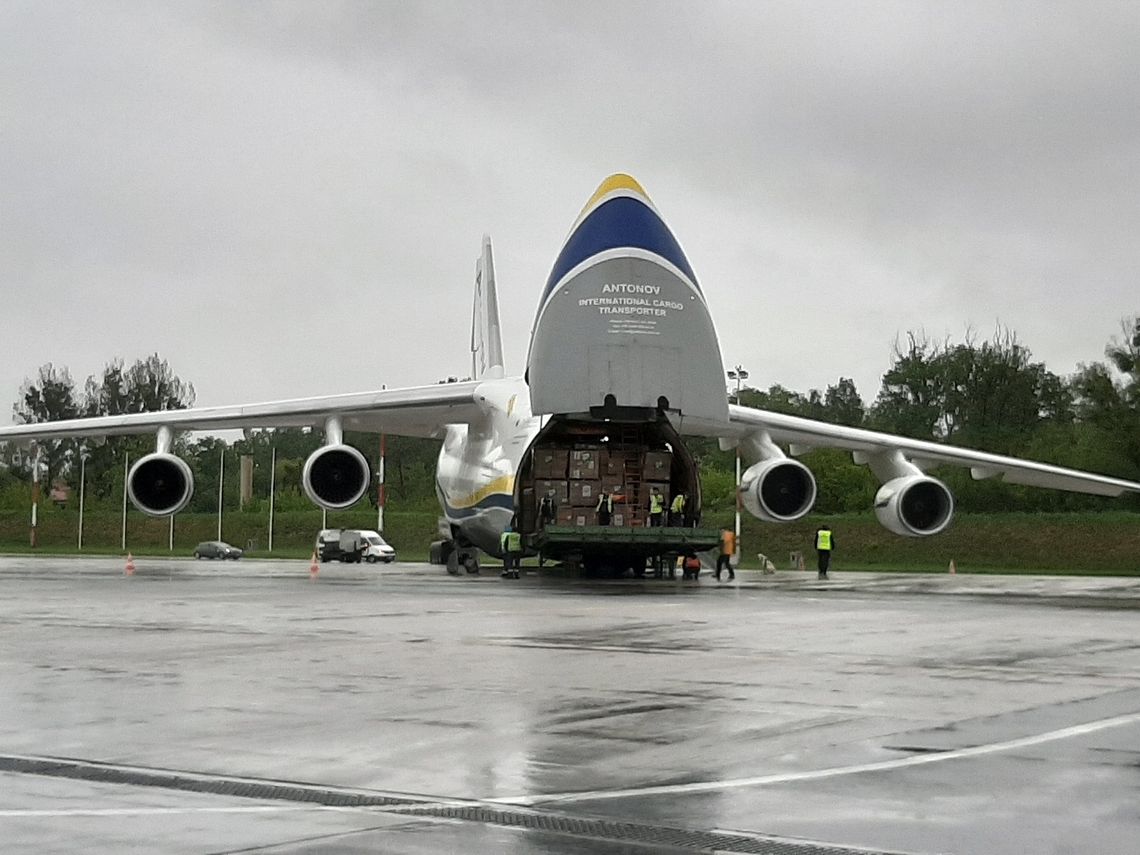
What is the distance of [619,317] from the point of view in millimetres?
25078

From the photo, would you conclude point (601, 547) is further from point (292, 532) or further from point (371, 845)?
point (292, 532)

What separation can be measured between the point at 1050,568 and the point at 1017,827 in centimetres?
3966

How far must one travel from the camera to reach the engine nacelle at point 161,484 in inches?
1142

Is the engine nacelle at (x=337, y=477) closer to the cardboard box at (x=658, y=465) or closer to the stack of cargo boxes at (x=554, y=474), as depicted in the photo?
the stack of cargo boxes at (x=554, y=474)

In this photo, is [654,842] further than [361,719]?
No

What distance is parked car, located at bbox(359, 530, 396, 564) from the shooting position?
56.2 m

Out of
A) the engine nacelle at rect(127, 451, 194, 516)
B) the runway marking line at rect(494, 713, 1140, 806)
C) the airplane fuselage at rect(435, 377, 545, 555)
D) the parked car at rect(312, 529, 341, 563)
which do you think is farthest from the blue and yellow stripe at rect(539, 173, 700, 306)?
the parked car at rect(312, 529, 341, 563)

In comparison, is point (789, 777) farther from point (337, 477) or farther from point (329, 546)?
point (329, 546)

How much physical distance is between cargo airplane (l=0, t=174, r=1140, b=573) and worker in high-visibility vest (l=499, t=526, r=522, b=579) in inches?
9.0

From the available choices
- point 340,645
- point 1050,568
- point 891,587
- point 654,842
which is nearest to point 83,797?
point 654,842

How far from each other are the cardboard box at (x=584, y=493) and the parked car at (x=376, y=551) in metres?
28.1

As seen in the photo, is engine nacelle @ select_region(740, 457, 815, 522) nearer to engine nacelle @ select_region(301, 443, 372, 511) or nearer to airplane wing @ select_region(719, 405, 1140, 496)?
airplane wing @ select_region(719, 405, 1140, 496)

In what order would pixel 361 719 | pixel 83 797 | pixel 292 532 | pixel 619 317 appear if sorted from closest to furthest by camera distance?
pixel 83 797 < pixel 361 719 < pixel 619 317 < pixel 292 532

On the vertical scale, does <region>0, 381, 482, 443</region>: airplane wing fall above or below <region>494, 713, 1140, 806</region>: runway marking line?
above
